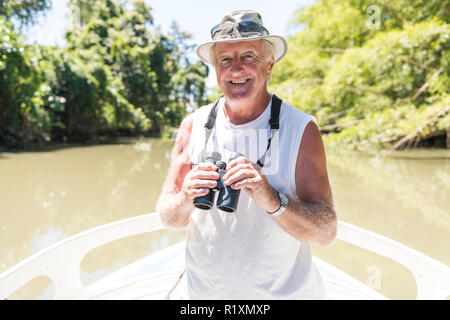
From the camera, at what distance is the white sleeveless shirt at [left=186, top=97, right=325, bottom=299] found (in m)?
1.08

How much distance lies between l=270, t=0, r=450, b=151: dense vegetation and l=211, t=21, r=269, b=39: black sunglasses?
7558 mm

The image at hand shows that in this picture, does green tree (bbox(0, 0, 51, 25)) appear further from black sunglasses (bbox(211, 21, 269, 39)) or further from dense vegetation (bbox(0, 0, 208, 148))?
black sunglasses (bbox(211, 21, 269, 39))

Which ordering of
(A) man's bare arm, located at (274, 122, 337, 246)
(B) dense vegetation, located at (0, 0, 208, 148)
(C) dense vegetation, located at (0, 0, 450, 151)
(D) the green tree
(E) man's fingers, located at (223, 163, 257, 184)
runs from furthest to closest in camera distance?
(D) the green tree, (B) dense vegetation, located at (0, 0, 208, 148), (C) dense vegetation, located at (0, 0, 450, 151), (A) man's bare arm, located at (274, 122, 337, 246), (E) man's fingers, located at (223, 163, 257, 184)

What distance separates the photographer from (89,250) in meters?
1.76

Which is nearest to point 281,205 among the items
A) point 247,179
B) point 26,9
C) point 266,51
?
point 247,179

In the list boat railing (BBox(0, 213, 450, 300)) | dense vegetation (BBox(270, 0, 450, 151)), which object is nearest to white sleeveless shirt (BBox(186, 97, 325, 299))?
boat railing (BBox(0, 213, 450, 300))

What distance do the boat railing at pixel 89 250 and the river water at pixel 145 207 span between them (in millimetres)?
472

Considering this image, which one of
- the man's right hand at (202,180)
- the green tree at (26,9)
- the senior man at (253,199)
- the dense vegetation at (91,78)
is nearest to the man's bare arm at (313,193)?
the senior man at (253,199)

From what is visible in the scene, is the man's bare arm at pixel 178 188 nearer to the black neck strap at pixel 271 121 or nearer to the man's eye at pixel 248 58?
the black neck strap at pixel 271 121

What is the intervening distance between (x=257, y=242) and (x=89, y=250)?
1056 millimetres

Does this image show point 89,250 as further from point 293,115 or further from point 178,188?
point 293,115

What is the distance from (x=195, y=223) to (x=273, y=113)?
45 cm

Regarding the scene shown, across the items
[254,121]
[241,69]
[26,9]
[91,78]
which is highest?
[26,9]
